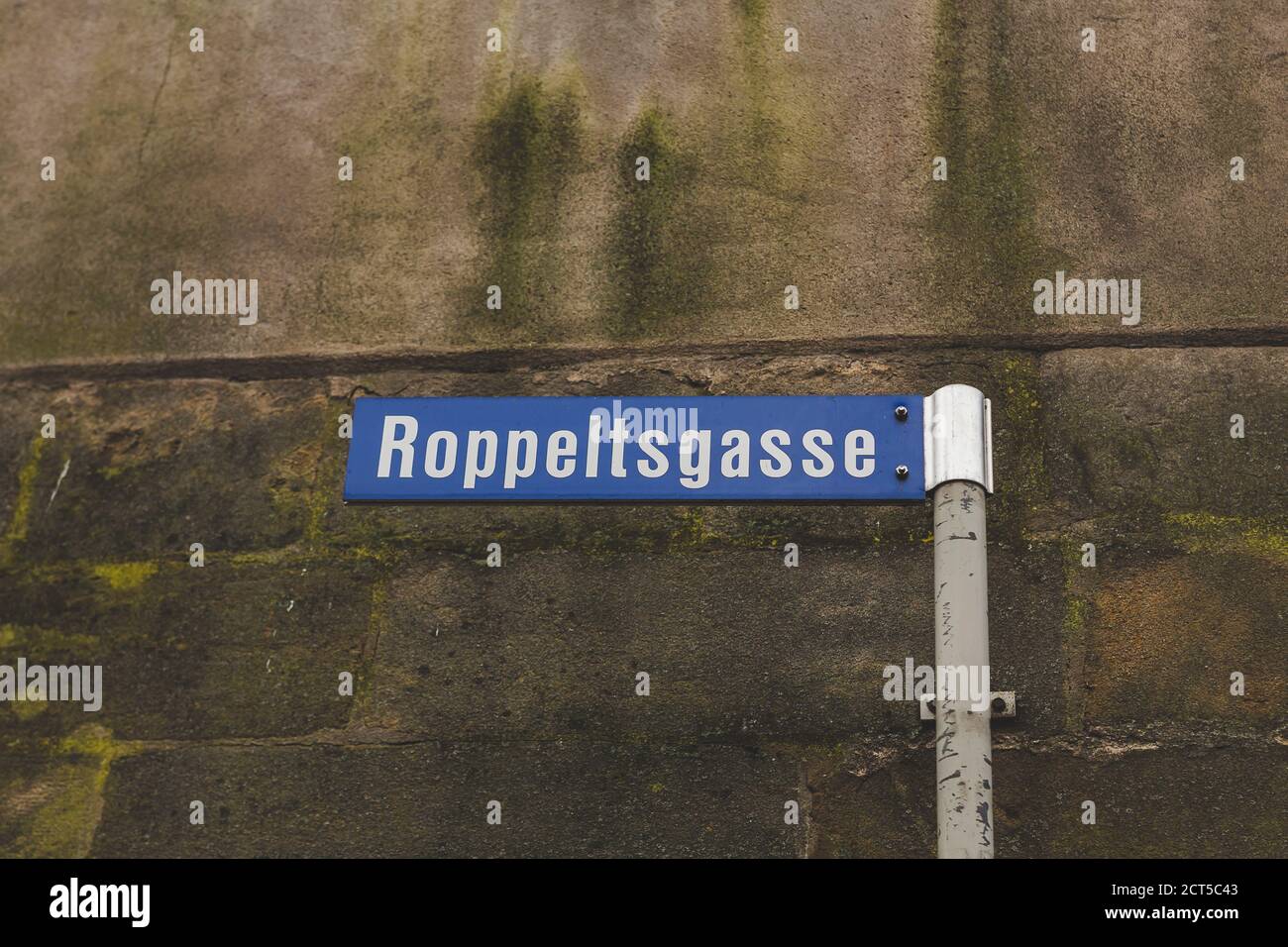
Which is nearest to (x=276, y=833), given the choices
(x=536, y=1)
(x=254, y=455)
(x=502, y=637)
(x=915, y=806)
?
(x=502, y=637)

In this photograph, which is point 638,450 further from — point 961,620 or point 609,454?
point 961,620

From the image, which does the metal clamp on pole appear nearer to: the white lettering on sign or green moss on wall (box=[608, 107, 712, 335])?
the white lettering on sign

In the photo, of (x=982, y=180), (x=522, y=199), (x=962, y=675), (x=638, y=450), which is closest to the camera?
(x=962, y=675)

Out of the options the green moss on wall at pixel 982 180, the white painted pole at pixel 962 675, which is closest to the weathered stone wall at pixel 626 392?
the green moss on wall at pixel 982 180

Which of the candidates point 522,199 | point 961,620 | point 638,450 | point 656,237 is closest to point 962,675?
point 961,620

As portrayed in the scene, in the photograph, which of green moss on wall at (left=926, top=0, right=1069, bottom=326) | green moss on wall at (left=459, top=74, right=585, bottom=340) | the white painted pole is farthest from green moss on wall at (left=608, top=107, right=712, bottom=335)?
the white painted pole

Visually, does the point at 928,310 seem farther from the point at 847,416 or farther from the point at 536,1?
the point at 536,1
